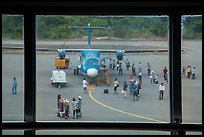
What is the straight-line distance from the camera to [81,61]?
155 inches

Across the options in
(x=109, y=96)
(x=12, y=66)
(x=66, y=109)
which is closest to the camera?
(x=12, y=66)

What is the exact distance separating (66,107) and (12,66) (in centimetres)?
71

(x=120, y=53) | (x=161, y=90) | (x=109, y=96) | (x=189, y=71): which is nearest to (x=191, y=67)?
(x=189, y=71)

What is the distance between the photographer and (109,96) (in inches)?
146

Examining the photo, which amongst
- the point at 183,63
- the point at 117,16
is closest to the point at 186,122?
the point at 183,63

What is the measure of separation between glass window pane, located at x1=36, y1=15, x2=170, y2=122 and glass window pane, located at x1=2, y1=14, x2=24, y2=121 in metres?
0.17

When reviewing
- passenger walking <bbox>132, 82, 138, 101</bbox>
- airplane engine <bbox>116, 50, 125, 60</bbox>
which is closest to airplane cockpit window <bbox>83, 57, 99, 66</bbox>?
airplane engine <bbox>116, 50, 125, 60</bbox>

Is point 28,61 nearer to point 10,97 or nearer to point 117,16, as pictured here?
point 10,97

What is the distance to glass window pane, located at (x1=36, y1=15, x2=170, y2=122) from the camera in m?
3.53

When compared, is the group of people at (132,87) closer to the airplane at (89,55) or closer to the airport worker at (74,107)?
the airplane at (89,55)

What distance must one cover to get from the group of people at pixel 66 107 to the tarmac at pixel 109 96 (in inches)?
1.4

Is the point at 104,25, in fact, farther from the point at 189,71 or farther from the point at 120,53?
the point at 189,71

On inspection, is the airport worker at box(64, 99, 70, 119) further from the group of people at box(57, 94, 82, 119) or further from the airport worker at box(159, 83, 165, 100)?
the airport worker at box(159, 83, 165, 100)
